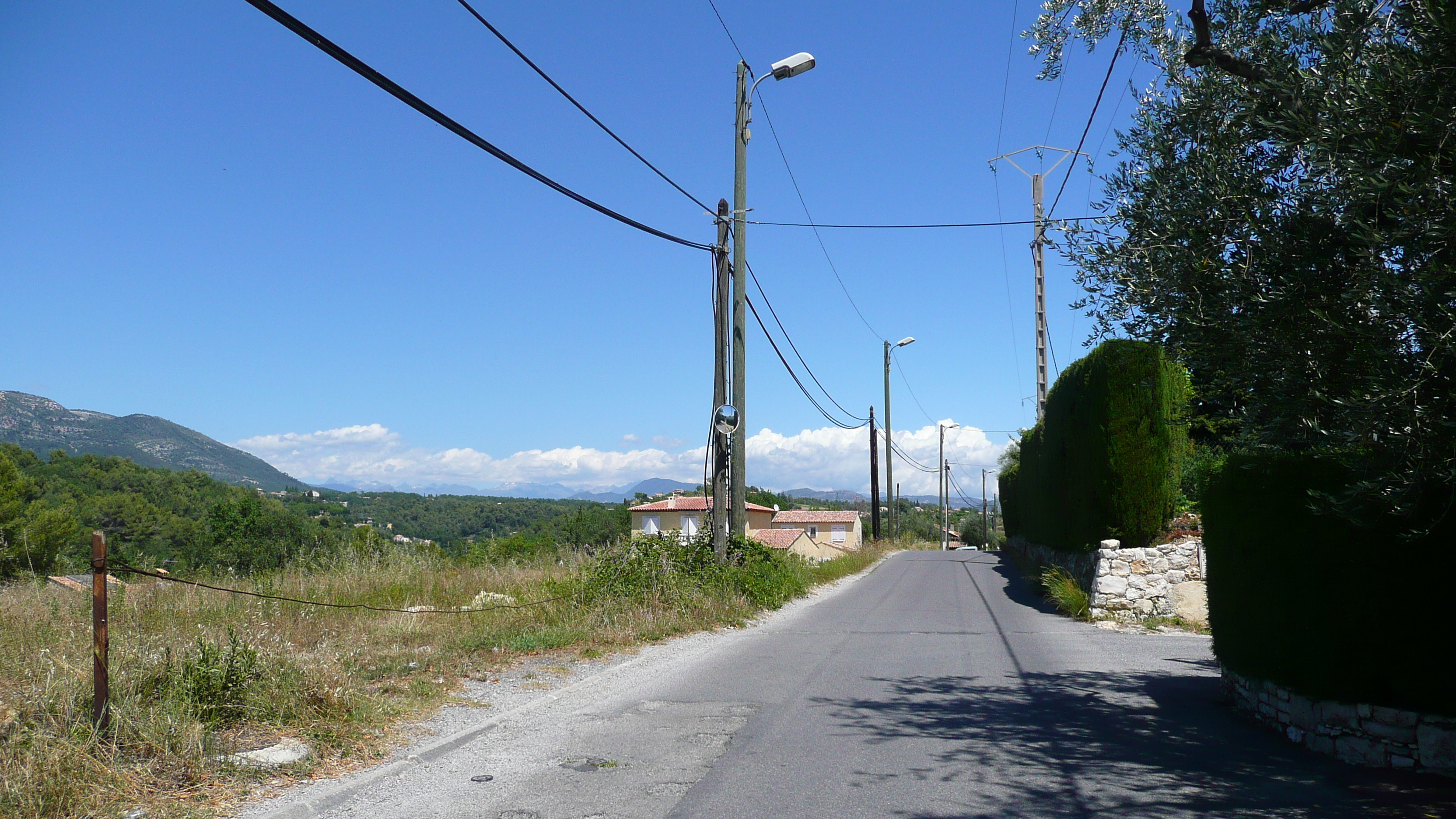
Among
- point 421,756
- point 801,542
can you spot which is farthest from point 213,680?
point 801,542

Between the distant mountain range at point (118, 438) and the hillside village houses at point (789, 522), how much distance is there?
69972mm

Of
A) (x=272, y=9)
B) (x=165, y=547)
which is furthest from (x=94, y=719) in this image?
(x=165, y=547)

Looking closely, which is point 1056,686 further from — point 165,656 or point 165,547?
point 165,547

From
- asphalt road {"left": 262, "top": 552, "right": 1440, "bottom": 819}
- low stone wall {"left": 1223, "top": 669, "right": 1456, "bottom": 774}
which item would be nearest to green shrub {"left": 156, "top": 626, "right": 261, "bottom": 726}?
asphalt road {"left": 262, "top": 552, "right": 1440, "bottom": 819}

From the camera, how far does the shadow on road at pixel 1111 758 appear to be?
4.91 m

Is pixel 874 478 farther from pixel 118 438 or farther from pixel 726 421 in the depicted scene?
pixel 118 438

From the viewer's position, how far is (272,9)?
240 inches

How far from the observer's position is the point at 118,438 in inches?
6112

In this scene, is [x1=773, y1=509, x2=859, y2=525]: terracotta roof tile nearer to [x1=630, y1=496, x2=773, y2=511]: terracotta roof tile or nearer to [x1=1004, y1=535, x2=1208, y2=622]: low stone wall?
[x1=630, y1=496, x2=773, y2=511]: terracotta roof tile

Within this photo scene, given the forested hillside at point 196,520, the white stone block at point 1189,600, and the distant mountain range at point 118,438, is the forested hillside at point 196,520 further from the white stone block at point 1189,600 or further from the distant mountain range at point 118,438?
the distant mountain range at point 118,438

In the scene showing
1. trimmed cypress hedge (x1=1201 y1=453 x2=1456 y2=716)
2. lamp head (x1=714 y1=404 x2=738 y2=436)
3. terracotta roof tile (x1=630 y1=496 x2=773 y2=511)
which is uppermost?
lamp head (x1=714 y1=404 x2=738 y2=436)

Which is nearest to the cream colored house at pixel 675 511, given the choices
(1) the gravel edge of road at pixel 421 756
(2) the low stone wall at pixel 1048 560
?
(2) the low stone wall at pixel 1048 560

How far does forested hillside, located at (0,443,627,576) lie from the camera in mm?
29438

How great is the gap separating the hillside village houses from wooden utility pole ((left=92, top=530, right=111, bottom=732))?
47161mm
